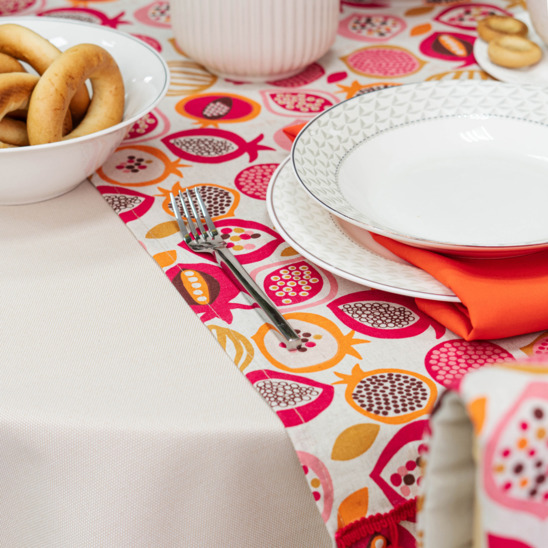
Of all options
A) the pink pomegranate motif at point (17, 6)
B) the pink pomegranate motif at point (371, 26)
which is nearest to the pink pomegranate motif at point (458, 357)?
the pink pomegranate motif at point (371, 26)

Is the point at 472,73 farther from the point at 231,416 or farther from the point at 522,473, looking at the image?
the point at 522,473

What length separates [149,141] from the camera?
2.90ft

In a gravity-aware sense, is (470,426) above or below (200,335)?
above

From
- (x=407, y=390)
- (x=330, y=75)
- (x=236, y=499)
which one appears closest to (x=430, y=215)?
(x=407, y=390)

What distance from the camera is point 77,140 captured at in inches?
26.2

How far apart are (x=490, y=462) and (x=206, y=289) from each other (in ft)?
1.22

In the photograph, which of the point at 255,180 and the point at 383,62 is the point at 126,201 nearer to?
the point at 255,180

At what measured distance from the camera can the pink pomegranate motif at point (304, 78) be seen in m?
1.02

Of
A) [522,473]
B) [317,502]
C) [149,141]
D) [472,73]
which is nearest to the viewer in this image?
[522,473]

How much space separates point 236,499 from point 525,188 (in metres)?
0.41

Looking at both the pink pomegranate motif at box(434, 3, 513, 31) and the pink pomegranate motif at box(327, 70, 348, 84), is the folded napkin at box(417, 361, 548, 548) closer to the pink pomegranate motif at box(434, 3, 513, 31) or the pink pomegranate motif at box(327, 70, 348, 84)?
the pink pomegranate motif at box(327, 70, 348, 84)

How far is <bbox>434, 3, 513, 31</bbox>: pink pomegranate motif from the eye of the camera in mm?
1189

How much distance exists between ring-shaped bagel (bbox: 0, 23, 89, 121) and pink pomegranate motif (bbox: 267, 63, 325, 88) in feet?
1.12

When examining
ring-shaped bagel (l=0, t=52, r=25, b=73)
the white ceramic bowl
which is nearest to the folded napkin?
the white ceramic bowl
